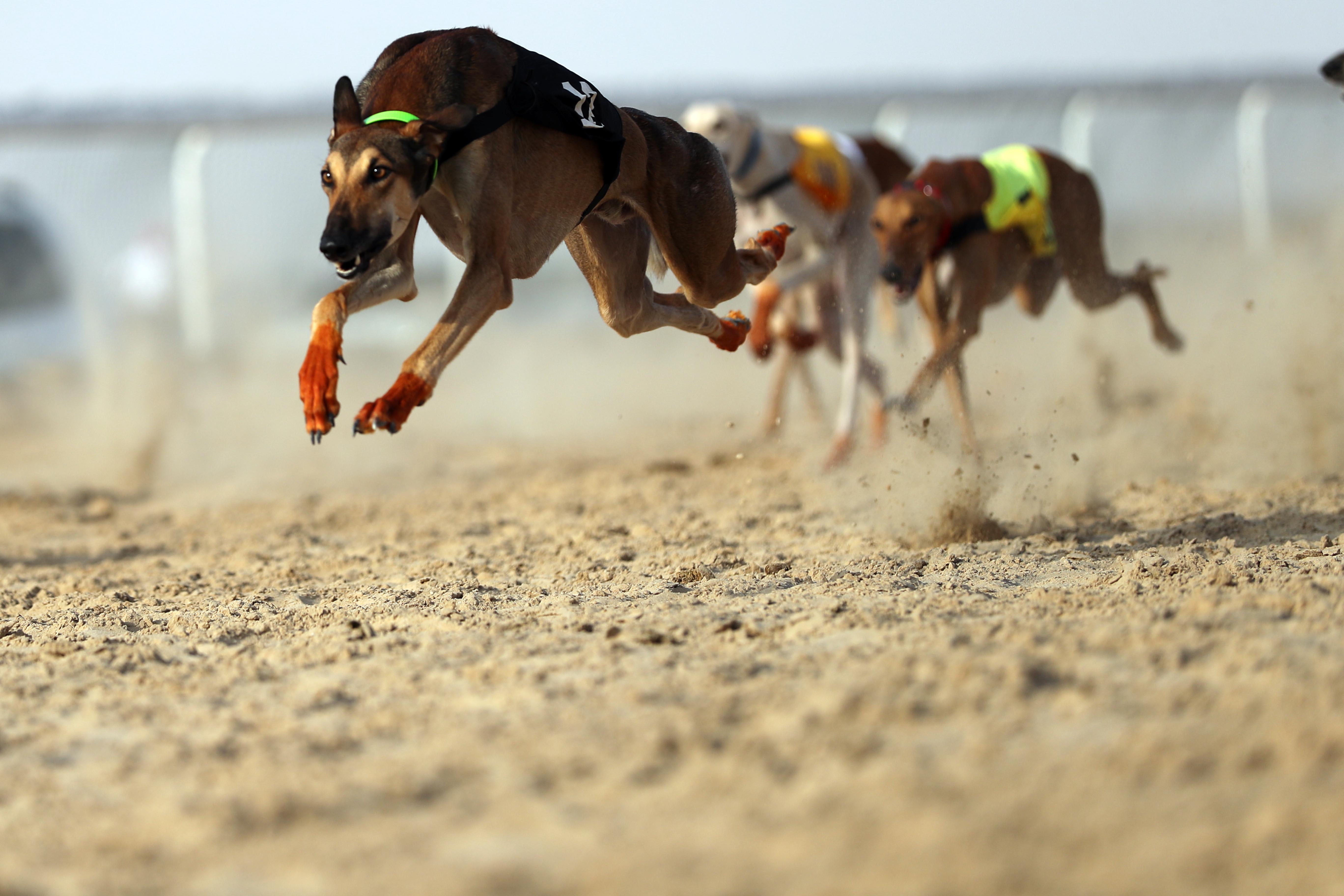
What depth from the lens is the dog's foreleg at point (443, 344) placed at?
338 centimetres

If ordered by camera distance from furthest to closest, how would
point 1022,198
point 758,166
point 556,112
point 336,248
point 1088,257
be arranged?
point 758,166
point 1088,257
point 1022,198
point 556,112
point 336,248

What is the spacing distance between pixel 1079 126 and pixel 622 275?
832cm

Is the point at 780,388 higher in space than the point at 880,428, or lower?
higher

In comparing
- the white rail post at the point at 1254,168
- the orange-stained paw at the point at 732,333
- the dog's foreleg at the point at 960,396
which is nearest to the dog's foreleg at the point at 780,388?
the dog's foreleg at the point at 960,396

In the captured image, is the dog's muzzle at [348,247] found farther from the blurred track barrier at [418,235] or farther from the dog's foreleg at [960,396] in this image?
the blurred track barrier at [418,235]

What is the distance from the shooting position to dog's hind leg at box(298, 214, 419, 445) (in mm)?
3350

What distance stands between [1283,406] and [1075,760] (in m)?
5.36

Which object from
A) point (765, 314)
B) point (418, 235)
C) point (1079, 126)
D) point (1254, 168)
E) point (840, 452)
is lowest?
point (840, 452)

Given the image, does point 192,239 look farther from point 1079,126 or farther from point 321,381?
point 321,381

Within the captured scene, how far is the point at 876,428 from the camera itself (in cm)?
759

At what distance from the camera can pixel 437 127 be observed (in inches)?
137

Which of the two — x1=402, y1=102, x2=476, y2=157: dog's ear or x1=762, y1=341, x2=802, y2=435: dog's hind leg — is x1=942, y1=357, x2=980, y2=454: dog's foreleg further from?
x1=402, y1=102, x2=476, y2=157: dog's ear

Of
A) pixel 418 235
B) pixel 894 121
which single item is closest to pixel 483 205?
pixel 418 235

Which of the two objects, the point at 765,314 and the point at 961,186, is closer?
the point at 961,186
